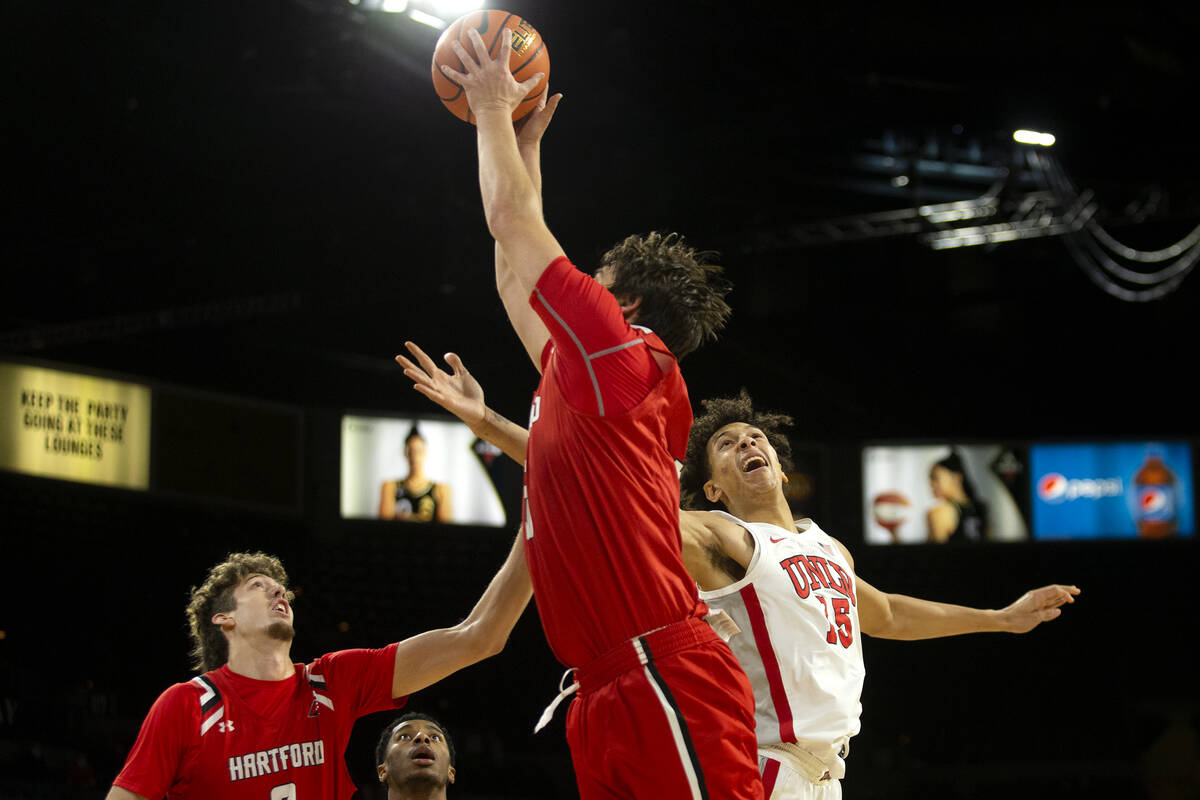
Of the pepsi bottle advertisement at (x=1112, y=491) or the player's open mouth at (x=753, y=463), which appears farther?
the pepsi bottle advertisement at (x=1112, y=491)

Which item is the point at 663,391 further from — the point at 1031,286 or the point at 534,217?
the point at 1031,286

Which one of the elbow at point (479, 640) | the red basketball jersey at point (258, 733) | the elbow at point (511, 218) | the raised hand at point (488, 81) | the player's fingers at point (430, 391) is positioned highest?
the raised hand at point (488, 81)

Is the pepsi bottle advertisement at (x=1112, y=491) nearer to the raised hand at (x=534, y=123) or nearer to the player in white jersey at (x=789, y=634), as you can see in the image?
the player in white jersey at (x=789, y=634)

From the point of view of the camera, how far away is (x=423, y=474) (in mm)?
14727

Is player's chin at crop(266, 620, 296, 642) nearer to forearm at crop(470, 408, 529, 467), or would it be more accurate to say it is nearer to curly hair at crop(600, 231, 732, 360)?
forearm at crop(470, 408, 529, 467)

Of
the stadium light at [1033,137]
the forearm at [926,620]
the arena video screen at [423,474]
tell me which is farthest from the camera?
the arena video screen at [423,474]

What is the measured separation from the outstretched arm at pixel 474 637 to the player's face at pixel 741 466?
69cm

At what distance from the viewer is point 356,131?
33.2 ft

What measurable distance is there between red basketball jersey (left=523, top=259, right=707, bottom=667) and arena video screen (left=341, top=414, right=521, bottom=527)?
12.2 metres

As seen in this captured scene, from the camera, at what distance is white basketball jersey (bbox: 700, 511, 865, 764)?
3391 millimetres

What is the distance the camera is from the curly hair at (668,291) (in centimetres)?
263

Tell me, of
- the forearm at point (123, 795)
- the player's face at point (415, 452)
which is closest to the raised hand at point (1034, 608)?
the forearm at point (123, 795)

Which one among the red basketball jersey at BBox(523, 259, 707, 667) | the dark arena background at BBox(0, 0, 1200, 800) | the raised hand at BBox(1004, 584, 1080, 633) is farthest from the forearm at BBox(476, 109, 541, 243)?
the dark arena background at BBox(0, 0, 1200, 800)

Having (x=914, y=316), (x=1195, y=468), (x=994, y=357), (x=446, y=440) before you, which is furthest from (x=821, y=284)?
(x=1195, y=468)
